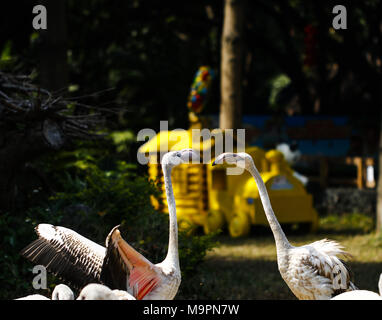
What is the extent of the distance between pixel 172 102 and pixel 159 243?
1178cm

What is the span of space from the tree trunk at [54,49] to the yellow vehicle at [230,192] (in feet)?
7.23

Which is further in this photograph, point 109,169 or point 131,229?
point 109,169

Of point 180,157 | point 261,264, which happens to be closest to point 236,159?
point 180,157

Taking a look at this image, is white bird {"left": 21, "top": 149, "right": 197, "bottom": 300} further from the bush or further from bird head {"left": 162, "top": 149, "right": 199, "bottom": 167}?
the bush

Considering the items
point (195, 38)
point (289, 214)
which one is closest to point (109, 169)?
point (289, 214)

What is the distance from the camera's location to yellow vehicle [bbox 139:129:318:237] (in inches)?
385

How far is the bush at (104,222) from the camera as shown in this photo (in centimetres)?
584

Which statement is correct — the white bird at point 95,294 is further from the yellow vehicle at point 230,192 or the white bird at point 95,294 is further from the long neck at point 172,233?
the yellow vehicle at point 230,192

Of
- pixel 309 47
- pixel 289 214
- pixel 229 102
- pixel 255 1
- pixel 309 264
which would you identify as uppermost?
pixel 255 1

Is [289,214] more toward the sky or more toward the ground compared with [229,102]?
more toward the ground

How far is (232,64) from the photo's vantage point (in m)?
9.79

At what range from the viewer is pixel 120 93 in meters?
17.0

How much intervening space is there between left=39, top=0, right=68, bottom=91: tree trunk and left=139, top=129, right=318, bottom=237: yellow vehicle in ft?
7.23
